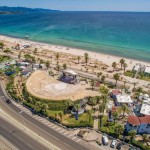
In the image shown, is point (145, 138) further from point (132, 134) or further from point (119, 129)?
point (119, 129)

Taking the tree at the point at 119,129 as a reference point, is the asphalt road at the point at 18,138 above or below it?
below

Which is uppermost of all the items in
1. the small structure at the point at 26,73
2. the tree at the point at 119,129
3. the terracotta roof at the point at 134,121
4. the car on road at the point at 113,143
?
the small structure at the point at 26,73

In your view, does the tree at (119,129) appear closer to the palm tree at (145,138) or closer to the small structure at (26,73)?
the palm tree at (145,138)

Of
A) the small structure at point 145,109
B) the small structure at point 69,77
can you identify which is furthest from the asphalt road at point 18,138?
the small structure at point 69,77

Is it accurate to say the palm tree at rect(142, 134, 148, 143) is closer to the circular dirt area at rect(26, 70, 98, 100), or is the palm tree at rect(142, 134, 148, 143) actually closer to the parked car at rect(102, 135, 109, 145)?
the parked car at rect(102, 135, 109, 145)

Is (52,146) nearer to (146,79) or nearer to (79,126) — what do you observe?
(79,126)
